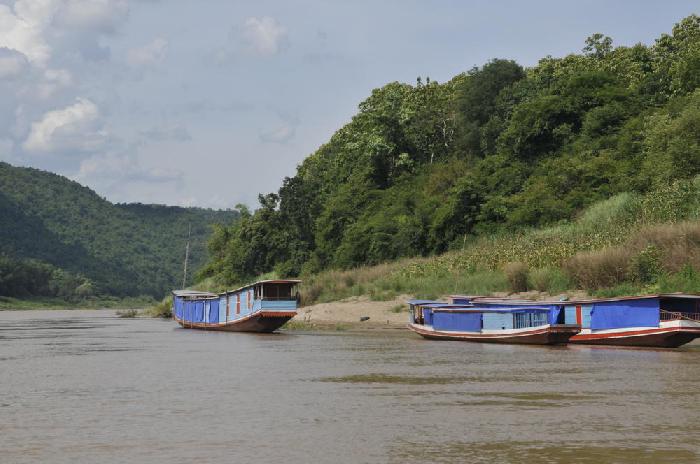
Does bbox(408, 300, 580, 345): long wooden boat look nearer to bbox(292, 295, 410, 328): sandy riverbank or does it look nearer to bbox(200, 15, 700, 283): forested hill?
bbox(292, 295, 410, 328): sandy riverbank

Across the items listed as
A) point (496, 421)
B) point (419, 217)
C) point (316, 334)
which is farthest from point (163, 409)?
point (419, 217)

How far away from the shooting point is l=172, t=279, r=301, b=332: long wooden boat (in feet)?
152

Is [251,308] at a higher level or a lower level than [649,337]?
higher

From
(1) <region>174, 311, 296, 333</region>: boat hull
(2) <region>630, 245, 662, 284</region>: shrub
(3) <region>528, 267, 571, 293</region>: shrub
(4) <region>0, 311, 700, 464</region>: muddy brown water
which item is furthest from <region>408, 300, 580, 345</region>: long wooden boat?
(1) <region>174, 311, 296, 333</region>: boat hull

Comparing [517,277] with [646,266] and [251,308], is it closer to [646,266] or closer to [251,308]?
[646,266]

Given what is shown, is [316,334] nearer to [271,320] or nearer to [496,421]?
[271,320]

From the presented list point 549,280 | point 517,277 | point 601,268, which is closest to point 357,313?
point 517,277

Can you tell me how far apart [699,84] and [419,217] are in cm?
2223

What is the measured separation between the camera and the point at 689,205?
153 feet

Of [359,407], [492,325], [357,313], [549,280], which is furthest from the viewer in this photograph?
[357,313]

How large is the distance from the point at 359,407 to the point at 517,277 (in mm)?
27111

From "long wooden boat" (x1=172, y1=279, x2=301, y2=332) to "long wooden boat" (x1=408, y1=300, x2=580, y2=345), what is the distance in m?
8.43

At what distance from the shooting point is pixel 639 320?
31781 mm

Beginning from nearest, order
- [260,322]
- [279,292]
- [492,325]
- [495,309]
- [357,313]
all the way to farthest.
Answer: [495,309] < [492,325] < [279,292] < [260,322] < [357,313]
